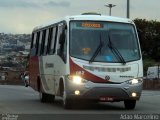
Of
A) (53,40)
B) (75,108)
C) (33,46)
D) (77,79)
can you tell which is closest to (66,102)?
(75,108)

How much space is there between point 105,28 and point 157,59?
231 feet

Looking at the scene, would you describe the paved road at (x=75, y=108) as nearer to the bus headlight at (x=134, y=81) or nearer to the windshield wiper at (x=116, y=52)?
the bus headlight at (x=134, y=81)

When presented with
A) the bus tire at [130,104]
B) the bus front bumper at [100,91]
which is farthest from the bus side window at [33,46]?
the bus front bumper at [100,91]

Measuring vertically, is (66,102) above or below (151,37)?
below

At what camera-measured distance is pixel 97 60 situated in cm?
1775

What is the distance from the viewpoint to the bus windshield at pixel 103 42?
58.6 feet

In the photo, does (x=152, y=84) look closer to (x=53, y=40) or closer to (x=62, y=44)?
(x=53, y=40)

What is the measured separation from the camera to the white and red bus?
17438mm

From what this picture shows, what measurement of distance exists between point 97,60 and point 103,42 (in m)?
0.76

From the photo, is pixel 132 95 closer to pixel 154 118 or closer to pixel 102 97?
pixel 102 97

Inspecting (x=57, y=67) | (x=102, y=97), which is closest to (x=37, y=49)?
(x=57, y=67)

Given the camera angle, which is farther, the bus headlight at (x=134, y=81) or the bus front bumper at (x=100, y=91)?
the bus headlight at (x=134, y=81)

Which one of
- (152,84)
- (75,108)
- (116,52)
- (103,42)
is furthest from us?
(152,84)

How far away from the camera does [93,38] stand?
18.2 m
